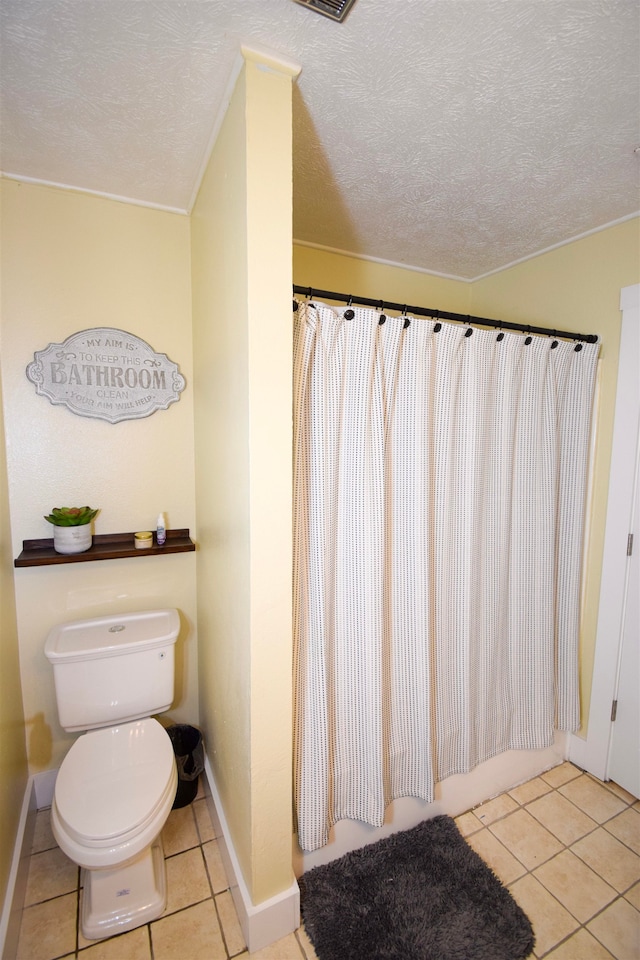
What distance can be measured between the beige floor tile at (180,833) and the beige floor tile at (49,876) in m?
0.30

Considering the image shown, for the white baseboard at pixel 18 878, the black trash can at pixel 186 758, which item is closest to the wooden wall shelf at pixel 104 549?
the black trash can at pixel 186 758

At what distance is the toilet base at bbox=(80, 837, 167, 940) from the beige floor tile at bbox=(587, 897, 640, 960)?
138 centimetres

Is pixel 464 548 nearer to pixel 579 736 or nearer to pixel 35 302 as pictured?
pixel 579 736

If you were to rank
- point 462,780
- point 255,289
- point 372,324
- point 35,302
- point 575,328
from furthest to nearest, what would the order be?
point 575,328 → point 462,780 → point 35,302 → point 372,324 → point 255,289

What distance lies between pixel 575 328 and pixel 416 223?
0.86 meters

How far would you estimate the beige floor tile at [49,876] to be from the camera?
1394mm

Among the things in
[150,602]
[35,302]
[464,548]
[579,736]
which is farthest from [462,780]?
[35,302]

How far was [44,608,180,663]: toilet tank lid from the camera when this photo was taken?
1.48 metres

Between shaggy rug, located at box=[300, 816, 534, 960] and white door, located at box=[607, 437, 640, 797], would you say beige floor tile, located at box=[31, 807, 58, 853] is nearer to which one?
shaggy rug, located at box=[300, 816, 534, 960]

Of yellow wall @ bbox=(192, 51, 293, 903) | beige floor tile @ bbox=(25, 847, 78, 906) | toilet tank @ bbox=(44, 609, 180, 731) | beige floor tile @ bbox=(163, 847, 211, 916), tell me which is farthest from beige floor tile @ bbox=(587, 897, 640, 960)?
beige floor tile @ bbox=(25, 847, 78, 906)

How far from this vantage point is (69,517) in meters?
1.53

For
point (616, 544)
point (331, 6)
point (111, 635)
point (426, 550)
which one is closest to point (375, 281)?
point (331, 6)

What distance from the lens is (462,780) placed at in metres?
1.73

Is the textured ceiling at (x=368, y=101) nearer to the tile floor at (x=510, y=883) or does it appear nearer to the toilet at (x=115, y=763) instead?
the toilet at (x=115, y=763)
